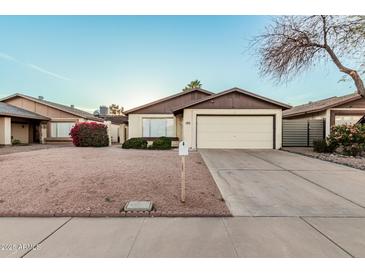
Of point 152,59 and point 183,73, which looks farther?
point 183,73

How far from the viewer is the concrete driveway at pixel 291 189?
4301mm

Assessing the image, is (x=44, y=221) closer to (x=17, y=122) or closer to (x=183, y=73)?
(x=183, y=73)

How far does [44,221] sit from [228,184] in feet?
14.6

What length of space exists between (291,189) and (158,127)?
13255 millimetres

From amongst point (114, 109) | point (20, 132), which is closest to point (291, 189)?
point (20, 132)

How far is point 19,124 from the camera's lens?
20.1 metres

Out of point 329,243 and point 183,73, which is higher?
point 183,73

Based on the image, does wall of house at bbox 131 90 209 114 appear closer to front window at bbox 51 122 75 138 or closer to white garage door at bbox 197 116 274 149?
white garage door at bbox 197 116 274 149

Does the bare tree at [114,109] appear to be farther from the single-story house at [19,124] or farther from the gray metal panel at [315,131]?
the gray metal panel at [315,131]

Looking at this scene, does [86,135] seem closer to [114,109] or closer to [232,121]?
[232,121]

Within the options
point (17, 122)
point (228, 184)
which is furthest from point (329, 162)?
point (17, 122)

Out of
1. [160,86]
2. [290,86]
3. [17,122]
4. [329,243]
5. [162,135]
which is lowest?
[329,243]

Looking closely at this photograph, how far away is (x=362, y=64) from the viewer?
1048cm
